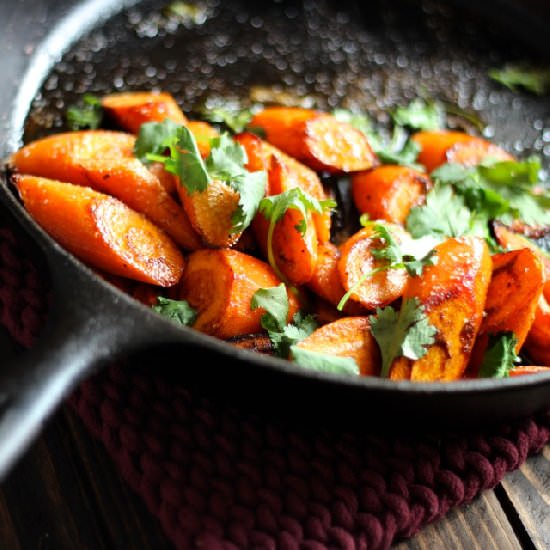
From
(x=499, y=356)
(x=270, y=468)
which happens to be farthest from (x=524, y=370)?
(x=270, y=468)

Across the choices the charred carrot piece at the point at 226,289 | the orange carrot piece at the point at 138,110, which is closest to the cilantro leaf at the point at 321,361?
the charred carrot piece at the point at 226,289

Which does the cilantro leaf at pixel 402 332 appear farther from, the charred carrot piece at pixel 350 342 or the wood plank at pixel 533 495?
the wood plank at pixel 533 495

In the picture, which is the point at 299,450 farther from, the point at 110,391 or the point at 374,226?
the point at 374,226

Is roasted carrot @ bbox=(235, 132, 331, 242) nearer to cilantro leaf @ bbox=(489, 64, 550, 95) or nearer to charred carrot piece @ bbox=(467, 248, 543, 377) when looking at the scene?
charred carrot piece @ bbox=(467, 248, 543, 377)

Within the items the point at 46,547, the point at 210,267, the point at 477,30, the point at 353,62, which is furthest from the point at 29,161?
the point at 477,30

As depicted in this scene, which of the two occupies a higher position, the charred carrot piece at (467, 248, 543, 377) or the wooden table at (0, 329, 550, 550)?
the charred carrot piece at (467, 248, 543, 377)

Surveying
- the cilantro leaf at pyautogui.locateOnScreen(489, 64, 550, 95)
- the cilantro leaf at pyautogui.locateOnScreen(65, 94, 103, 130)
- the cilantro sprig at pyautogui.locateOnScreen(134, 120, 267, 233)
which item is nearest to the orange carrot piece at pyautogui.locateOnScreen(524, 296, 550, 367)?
Result: the cilantro sprig at pyautogui.locateOnScreen(134, 120, 267, 233)
